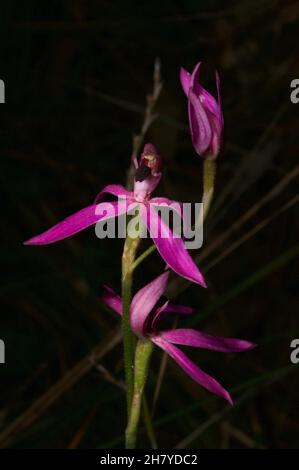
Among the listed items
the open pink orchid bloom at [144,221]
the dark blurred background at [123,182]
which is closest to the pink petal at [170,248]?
the open pink orchid bloom at [144,221]

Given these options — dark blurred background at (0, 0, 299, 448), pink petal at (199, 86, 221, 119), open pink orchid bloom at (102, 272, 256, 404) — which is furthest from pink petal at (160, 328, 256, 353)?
dark blurred background at (0, 0, 299, 448)

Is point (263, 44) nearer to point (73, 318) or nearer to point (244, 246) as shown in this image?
point (244, 246)

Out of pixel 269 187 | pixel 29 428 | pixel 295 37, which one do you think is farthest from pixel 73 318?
pixel 295 37

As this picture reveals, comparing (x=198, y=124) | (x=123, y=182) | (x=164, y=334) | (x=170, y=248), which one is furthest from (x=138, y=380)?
(x=123, y=182)

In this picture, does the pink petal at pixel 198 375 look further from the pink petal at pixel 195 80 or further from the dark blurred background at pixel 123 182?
the dark blurred background at pixel 123 182

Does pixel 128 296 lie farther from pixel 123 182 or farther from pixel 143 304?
pixel 123 182
